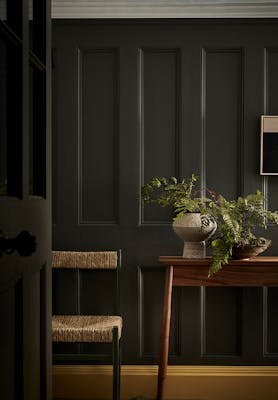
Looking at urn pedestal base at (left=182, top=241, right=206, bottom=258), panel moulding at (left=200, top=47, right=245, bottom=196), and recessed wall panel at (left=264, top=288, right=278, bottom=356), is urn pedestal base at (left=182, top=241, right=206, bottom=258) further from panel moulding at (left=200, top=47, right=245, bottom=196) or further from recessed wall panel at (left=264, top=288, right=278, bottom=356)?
recessed wall panel at (left=264, top=288, right=278, bottom=356)

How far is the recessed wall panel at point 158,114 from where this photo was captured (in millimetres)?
3887

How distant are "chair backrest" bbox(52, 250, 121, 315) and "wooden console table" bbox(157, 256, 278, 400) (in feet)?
1.29

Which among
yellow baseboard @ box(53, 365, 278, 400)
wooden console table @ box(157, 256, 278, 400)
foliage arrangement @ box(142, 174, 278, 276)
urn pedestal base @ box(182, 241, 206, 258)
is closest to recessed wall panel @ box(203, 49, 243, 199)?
foliage arrangement @ box(142, 174, 278, 276)

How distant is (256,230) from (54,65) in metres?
1.60

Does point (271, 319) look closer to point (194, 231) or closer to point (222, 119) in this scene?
point (194, 231)

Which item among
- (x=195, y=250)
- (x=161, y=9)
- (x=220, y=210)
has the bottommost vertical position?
(x=195, y=250)

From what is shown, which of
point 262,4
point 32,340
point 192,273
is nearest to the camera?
point 32,340

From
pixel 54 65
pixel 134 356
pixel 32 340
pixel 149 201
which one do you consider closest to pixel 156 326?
pixel 134 356

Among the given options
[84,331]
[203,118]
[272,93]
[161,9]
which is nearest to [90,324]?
[84,331]

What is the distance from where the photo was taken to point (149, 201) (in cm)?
384

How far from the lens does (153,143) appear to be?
153 inches

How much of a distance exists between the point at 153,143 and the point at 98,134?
343 mm

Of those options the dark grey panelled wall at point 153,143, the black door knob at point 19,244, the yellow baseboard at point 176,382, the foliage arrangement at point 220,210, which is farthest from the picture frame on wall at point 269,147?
the black door knob at point 19,244

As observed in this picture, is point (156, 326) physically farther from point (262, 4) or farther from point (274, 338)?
point (262, 4)
